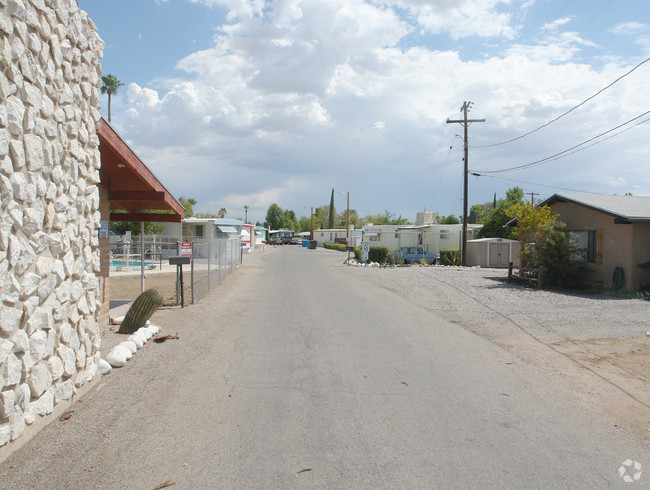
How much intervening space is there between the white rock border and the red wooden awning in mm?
3087

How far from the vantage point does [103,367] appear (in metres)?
6.38

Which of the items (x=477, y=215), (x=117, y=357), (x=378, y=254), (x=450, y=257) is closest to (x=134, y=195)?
(x=117, y=357)

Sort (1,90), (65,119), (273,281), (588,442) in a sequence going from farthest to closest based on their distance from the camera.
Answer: (273,281) → (65,119) → (588,442) → (1,90)

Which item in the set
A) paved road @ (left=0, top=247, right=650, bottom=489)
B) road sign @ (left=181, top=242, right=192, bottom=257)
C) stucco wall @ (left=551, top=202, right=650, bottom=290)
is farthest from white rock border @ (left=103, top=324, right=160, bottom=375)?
stucco wall @ (left=551, top=202, right=650, bottom=290)

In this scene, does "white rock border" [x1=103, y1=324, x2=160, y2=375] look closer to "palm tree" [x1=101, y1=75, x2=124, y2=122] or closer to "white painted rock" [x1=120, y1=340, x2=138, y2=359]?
"white painted rock" [x1=120, y1=340, x2=138, y2=359]

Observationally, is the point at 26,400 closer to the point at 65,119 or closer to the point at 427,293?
the point at 65,119

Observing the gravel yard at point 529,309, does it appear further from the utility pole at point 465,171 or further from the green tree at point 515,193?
the green tree at point 515,193

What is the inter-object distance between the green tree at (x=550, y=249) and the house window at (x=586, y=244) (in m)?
0.29

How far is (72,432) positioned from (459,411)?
3.78 metres

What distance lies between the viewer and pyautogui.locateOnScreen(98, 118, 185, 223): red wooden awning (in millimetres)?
8327

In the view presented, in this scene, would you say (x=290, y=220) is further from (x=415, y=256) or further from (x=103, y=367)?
(x=103, y=367)

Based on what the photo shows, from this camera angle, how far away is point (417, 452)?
4.21 m

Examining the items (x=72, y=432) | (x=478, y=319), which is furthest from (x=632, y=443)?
(x=478, y=319)

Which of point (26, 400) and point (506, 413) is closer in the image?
point (26, 400)
